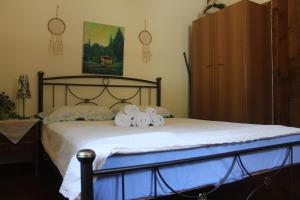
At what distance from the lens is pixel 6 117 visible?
2658 mm

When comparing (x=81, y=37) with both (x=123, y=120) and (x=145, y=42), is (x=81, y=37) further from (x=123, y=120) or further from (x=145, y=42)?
(x=123, y=120)

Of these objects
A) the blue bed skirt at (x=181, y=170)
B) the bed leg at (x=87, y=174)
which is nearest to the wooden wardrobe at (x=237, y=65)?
the blue bed skirt at (x=181, y=170)

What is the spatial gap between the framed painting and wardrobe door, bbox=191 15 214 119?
3.68 ft

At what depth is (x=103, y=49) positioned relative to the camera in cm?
333

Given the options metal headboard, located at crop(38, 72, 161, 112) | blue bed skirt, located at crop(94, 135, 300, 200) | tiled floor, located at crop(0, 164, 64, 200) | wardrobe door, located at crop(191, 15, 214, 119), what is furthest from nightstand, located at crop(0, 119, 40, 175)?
wardrobe door, located at crop(191, 15, 214, 119)

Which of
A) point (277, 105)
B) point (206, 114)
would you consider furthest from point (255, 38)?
point (206, 114)

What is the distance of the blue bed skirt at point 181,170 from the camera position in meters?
1.16

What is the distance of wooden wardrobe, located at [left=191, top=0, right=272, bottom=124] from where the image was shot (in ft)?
10.4

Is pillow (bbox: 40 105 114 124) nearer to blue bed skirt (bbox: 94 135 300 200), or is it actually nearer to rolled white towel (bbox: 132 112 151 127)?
rolled white towel (bbox: 132 112 151 127)

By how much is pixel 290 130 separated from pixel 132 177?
3.94 feet

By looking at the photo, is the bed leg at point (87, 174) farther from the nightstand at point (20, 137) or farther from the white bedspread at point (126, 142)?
the nightstand at point (20, 137)

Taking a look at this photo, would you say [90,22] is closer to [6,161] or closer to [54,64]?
[54,64]

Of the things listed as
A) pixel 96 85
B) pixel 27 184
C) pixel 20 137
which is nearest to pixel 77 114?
pixel 20 137

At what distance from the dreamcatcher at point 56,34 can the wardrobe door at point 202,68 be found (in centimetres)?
187
